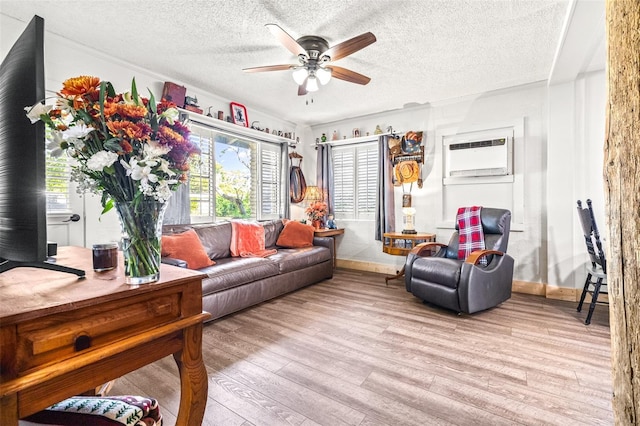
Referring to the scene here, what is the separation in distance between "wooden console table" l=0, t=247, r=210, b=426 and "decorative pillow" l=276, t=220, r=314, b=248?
323 cm

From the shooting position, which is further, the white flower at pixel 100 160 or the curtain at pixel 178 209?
the curtain at pixel 178 209

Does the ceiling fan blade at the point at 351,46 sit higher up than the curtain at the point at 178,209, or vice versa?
the ceiling fan blade at the point at 351,46

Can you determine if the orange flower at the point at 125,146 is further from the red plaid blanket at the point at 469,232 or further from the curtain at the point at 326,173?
the curtain at the point at 326,173

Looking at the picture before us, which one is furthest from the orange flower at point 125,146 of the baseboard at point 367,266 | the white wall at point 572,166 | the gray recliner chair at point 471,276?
the baseboard at point 367,266

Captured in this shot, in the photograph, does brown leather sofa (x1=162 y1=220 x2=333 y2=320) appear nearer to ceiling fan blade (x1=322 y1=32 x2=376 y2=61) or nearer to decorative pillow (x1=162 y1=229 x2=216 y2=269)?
decorative pillow (x1=162 y1=229 x2=216 y2=269)

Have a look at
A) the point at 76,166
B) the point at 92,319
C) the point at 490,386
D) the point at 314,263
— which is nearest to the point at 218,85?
the point at 314,263

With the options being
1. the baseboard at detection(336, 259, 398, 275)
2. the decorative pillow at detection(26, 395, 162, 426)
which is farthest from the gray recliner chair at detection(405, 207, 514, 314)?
the decorative pillow at detection(26, 395, 162, 426)

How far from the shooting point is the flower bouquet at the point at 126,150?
823 mm

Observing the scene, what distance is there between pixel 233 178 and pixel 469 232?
3.27 meters

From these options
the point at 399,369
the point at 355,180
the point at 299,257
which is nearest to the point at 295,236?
the point at 299,257

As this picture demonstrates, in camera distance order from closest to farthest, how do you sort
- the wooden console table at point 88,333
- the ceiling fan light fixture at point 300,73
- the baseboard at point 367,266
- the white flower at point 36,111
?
the wooden console table at point 88,333 < the white flower at point 36,111 < the ceiling fan light fixture at point 300,73 < the baseboard at point 367,266

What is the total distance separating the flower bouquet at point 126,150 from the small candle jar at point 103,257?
234mm

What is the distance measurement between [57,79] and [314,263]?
10.8 feet

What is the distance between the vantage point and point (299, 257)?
12.4 ft
